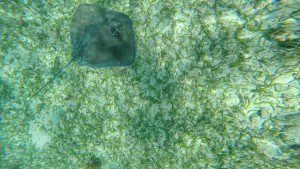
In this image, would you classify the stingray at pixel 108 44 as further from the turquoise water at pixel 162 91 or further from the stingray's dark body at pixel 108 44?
the turquoise water at pixel 162 91

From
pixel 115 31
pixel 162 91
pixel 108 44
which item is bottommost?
pixel 162 91

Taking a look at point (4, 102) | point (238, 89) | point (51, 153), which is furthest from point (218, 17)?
point (4, 102)

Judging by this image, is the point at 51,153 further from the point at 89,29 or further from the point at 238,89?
the point at 238,89

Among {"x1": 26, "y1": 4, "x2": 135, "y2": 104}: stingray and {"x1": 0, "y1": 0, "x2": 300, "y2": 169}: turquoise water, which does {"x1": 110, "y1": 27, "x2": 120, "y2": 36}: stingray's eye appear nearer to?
{"x1": 26, "y1": 4, "x2": 135, "y2": 104}: stingray

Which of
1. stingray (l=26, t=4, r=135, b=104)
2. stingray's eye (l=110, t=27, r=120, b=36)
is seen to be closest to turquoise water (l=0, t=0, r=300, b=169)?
stingray (l=26, t=4, r=135, b=104)

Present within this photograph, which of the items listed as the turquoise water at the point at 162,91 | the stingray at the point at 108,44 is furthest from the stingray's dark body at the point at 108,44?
the turquoise water at the point at 162,91

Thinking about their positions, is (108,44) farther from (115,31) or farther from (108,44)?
(115,31)


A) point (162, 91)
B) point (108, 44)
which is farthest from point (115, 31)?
point (162, 91)

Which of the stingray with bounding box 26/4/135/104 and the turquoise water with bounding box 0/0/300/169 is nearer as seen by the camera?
the turquoise water with bounding box 0/0/300/169
